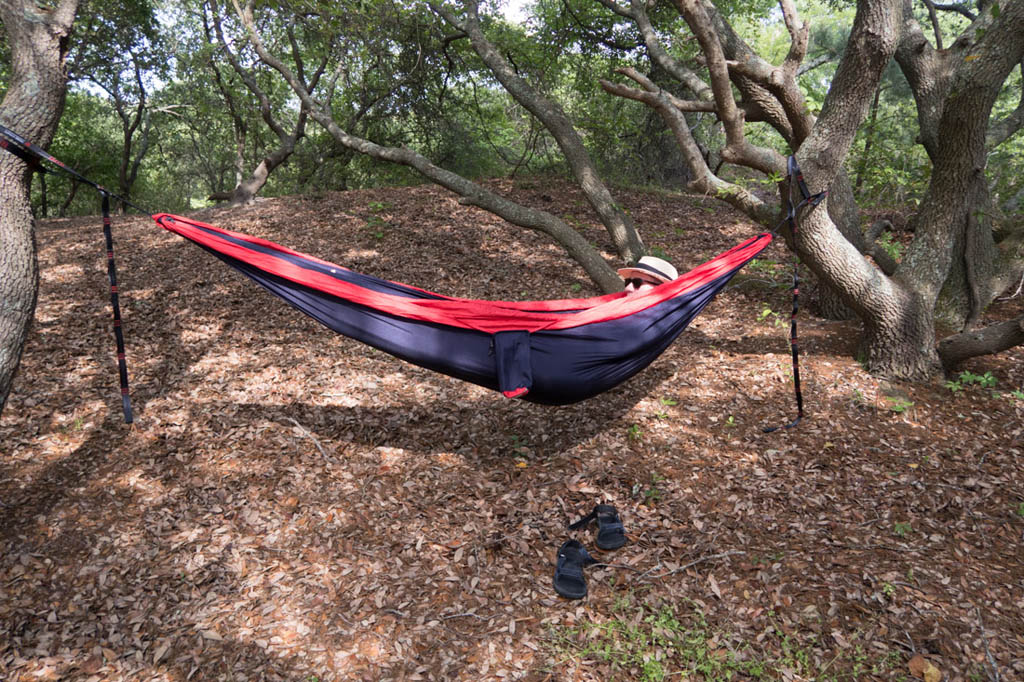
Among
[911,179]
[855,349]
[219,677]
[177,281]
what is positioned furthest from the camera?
[911,179]

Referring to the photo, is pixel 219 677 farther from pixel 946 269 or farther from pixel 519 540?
pixel 946 269

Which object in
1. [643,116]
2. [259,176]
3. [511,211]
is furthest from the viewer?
[643,116]

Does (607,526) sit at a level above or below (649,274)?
below

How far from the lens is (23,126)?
2289 mm

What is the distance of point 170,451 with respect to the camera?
2.98 metres

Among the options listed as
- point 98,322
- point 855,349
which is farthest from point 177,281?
point 855,349

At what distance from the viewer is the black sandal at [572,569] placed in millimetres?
2248

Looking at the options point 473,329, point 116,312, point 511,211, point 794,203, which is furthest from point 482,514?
point 511,211

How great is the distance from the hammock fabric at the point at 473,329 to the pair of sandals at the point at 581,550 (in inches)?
22.7

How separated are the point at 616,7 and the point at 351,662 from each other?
5.96 m

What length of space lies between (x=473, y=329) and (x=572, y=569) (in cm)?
113

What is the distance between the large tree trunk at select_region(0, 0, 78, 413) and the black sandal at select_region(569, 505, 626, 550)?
241 centimetres

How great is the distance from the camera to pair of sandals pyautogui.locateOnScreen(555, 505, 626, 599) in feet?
7.43

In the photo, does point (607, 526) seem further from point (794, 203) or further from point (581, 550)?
point (794, 203)
